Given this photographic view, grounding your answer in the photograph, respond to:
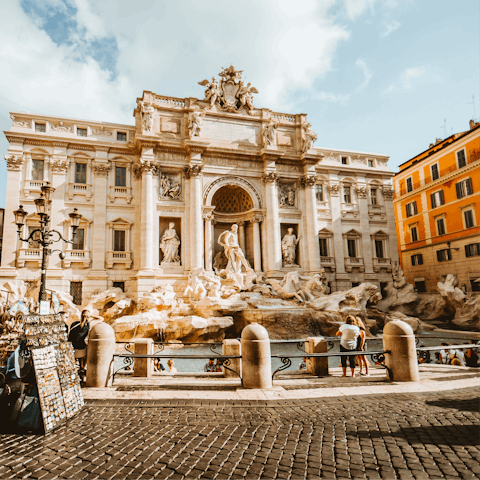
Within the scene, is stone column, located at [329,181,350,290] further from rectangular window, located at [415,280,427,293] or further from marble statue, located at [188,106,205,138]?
marble statue, located at [188,106,205,138]

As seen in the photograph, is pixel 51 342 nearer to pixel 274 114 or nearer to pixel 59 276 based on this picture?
pixel 59 276

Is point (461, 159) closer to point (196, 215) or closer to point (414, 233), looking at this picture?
point (414, 233)

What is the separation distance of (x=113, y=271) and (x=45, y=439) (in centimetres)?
2033

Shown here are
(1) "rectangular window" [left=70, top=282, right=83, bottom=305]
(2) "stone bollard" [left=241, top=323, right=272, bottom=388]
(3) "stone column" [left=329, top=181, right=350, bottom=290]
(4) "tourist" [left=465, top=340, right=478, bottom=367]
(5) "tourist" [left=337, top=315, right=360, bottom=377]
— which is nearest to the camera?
(2) "stone bollard" [left=241, top=323, right=272, bottom=388]

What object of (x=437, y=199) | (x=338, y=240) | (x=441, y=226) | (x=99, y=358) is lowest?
(x=99, y=358)

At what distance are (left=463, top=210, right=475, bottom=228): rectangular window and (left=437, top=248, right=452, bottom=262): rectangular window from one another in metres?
2.98

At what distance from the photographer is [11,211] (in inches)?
878

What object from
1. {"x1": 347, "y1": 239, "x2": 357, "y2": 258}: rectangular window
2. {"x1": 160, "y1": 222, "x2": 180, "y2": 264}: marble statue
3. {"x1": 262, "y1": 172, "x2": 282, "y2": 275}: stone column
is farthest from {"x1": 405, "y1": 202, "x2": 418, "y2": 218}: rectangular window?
{"x1": 160, "y1": 222, "x2": 180, "y2": 264}: marble statue

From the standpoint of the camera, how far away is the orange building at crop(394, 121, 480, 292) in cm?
2730

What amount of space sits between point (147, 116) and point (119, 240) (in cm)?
896

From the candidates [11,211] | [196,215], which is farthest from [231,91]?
[11,211]

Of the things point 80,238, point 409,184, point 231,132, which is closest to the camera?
point 80,238

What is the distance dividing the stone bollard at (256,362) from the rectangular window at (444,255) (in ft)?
94.0

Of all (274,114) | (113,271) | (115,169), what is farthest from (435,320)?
(115,169)
